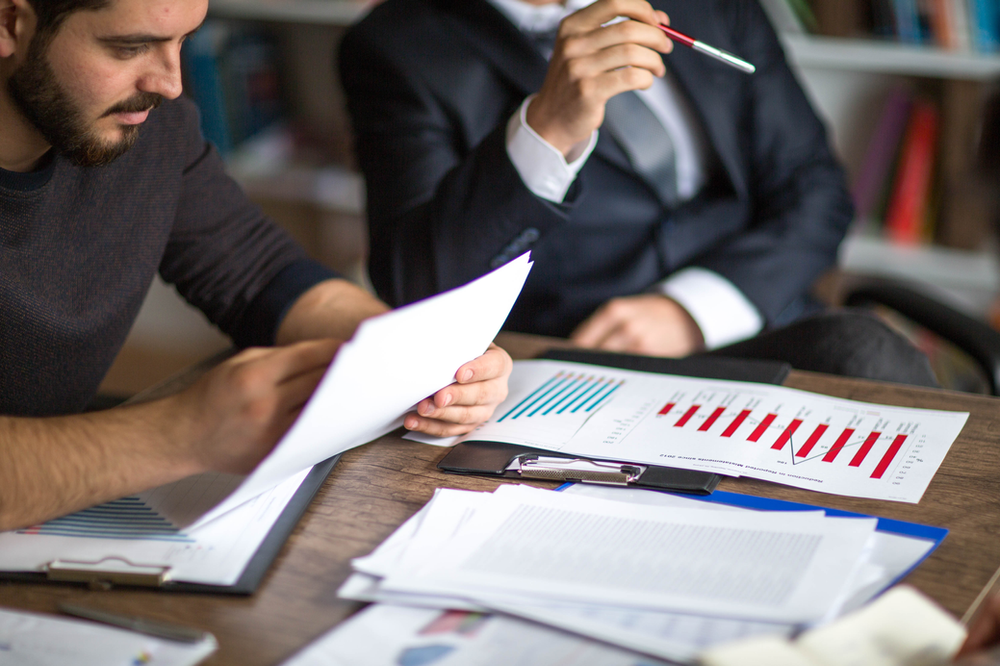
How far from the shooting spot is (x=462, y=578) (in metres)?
0.59

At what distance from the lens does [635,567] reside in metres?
0.60

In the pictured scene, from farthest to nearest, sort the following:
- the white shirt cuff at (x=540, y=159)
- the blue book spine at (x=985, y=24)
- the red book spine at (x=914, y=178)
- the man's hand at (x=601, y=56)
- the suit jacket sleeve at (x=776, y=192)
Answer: the red book spine at (x=914, y=178) → the blue book spine at (x=985, y=24) → the suit jacket sleeve at (x=776, y=192) → the white shirt cuff at (x=540, y=159) → the man's hand at (x=601, y=56)

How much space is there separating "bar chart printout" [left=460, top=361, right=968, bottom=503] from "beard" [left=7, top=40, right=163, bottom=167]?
0.51m

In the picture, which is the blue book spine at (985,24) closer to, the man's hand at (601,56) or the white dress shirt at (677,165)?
the white dress shirt at (677,165)

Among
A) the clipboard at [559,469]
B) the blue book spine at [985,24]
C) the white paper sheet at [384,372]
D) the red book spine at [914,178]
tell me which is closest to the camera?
the white paper sheet at [384,372]

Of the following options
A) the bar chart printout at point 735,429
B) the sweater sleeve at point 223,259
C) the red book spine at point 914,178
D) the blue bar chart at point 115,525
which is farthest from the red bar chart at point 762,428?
the red book spine at point 914,178

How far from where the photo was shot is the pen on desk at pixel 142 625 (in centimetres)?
56

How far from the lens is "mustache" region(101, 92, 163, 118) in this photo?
2.98 feet

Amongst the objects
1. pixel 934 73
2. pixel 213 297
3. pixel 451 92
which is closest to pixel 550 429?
pixel 213 297

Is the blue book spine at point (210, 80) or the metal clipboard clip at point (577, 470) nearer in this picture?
the metal clipboard clip at point (577, 470)

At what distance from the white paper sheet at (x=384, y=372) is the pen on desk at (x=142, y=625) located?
92mm

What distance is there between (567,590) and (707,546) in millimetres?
118

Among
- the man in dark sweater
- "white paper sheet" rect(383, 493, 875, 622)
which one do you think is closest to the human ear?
the man in dark sweater

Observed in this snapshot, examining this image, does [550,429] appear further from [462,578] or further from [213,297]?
[213,297]
